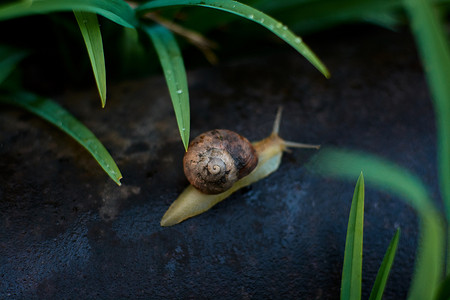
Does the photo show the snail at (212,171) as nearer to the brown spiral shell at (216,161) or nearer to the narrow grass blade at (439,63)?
the brown spiral shell at (216,161)

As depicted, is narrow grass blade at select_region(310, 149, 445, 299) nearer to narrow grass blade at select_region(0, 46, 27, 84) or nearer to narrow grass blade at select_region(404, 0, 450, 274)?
narrow grass blade at select_region(404, 0, 450, 274)

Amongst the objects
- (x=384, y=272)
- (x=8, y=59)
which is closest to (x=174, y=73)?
(x=8, y=59)

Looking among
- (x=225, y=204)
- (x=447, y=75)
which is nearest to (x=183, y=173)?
(x=225, y=204)

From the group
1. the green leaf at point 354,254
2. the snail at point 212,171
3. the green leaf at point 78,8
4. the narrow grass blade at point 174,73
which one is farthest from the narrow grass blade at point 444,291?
the green leaf at point 78,8

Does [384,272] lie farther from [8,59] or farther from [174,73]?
[8,59]

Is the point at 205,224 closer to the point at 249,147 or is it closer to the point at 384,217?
the point at 249,147

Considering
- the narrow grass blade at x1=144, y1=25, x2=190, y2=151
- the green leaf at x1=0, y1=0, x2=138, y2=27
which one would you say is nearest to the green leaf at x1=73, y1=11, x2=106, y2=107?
the green leaf at x1=0, y1=0, x2=138, y2=27

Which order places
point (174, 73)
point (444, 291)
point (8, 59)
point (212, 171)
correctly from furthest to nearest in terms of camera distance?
point (8, 59) < point (174, 73) < point (212, 171) < point (444, 291)
